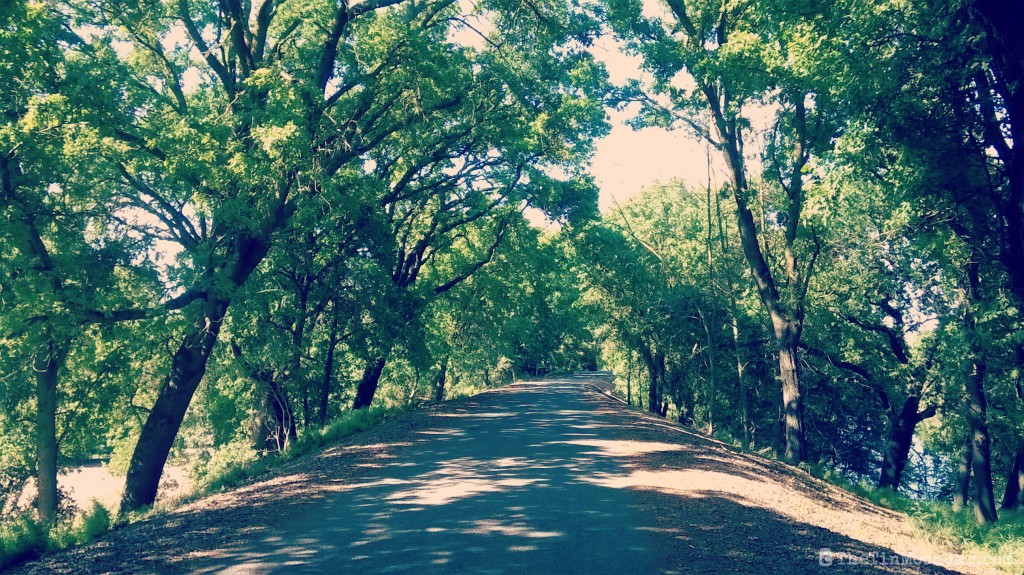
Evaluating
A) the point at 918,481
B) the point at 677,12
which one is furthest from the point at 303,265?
the point at 918,481

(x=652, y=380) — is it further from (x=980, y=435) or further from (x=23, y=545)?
(x=23, y=545)

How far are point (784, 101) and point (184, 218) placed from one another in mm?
15360

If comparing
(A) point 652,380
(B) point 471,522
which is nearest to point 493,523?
(B) point 471,522

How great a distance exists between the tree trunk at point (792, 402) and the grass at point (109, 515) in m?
10.7

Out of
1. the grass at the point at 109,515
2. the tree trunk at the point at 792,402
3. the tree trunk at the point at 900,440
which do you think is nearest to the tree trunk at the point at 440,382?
the grass at the point at 109,515

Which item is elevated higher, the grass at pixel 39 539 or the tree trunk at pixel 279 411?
the tree trunk at pixel 279 411

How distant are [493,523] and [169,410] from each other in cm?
939

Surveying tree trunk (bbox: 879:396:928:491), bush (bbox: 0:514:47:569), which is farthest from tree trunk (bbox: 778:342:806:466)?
bush (bbox: 0:514:47:569)

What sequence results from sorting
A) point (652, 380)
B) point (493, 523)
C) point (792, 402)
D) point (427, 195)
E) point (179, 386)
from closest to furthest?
1. point (493, 523)
2. point (179, 386)
3. point (792, 402)
4. point (427, 195)
5. point (652, 380)

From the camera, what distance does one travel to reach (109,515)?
8625 mm

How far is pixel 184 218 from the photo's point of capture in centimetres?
1529

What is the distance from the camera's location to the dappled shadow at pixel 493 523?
19.0ft

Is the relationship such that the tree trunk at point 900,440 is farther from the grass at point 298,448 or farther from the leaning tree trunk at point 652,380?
the grass at point 298,448

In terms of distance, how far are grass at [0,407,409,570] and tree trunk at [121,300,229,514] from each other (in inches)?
62.3
